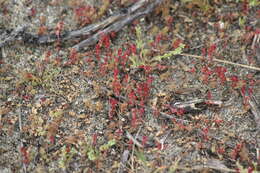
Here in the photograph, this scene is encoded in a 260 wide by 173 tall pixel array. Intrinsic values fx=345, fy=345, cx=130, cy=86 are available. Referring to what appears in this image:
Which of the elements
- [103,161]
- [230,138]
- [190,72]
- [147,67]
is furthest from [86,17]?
[230,138]

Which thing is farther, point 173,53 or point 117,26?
point 117,26

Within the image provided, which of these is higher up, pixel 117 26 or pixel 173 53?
pixel 117 26

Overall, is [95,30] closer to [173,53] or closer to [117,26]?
[117,26]

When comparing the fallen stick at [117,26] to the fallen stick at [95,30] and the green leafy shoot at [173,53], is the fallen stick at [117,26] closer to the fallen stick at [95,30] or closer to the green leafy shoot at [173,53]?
the fallen stick at [95,30]

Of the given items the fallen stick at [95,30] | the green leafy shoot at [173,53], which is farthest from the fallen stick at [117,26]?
the green leafy shoot at [173,53]

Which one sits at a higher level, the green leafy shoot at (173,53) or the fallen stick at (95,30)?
the fallen stick at (95,30)

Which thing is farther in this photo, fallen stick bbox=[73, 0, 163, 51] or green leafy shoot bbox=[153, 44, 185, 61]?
fallen stick bbox=[73, 0, 163, 51]

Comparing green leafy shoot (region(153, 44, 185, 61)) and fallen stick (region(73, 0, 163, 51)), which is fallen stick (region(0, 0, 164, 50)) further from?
green leafy shoot (region(153, 44, 185, 61))

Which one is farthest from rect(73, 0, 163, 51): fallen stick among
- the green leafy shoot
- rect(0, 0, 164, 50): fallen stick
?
the green leafy shoot

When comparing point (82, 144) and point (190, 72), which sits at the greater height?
point (190, 72)

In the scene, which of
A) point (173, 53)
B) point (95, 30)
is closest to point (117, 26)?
point (95, 30)

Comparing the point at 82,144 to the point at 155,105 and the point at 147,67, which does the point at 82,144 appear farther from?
the point at 147,67
